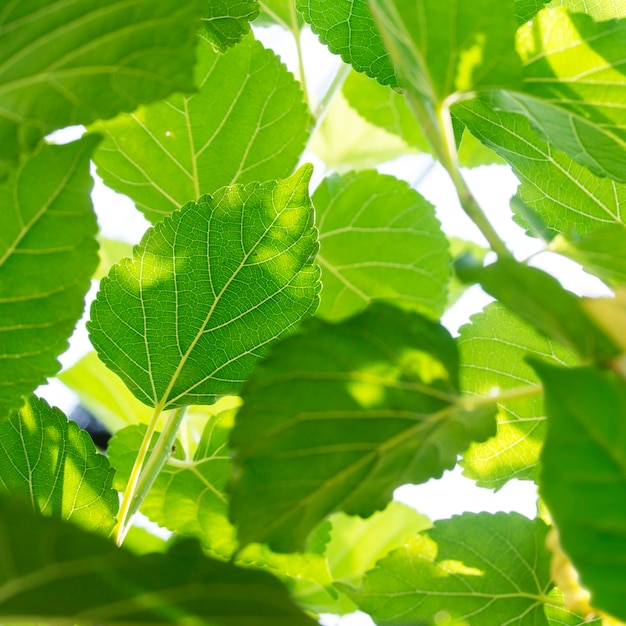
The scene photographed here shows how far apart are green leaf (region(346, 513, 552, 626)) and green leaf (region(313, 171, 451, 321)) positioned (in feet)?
1.06

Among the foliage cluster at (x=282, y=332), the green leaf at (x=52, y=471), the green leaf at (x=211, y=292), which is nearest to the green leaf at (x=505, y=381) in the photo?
the foliage cluster at (x=282, y=332)

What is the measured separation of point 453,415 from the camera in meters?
0.31

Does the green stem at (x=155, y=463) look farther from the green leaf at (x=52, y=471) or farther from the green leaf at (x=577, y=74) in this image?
the green leaf at (x=577, y=74)

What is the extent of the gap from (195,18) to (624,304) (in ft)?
0.67

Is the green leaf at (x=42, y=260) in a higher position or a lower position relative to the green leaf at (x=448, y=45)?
lower

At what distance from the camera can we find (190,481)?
23.8 inches

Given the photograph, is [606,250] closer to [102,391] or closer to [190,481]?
[190,481]

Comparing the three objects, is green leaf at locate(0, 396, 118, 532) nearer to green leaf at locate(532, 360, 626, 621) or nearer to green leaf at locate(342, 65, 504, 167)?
green leaf at locate(532, 360, 626, 621)

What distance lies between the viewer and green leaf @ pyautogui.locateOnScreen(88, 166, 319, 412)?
438mm

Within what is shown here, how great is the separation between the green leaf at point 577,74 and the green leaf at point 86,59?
6.4 inches

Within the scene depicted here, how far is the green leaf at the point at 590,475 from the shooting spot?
0.23 m

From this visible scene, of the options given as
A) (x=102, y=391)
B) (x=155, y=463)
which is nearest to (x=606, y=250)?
(x=155, y=463)

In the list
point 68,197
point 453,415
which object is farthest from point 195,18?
point 453,415

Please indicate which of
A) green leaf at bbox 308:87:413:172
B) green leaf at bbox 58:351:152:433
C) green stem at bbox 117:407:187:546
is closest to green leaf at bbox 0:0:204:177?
green stem at bbox 117:407:187:546
